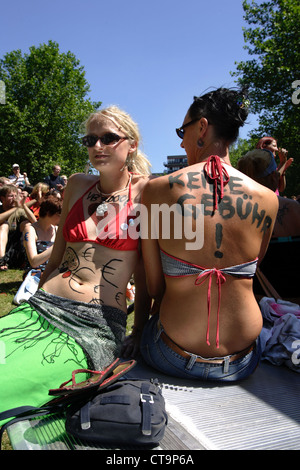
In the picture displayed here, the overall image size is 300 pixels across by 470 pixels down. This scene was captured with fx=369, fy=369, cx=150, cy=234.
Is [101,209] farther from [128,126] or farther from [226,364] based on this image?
[226,364]

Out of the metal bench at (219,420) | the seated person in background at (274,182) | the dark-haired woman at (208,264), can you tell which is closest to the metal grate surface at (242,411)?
the metal bench at (219,420)

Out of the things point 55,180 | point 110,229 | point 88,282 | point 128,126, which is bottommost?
point 88,282

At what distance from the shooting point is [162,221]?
6.90 ft

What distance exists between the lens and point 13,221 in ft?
25.4

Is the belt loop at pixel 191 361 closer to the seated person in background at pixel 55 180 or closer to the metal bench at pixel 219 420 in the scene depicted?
the metal bench at pixel 219 420

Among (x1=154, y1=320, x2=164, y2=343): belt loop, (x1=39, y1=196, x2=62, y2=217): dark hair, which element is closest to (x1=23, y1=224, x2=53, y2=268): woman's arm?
(x1=39, y1=196, x2=62, y2=217): dark hair

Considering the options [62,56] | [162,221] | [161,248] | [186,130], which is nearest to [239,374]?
[161,248]

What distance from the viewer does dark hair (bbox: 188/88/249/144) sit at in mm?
2227

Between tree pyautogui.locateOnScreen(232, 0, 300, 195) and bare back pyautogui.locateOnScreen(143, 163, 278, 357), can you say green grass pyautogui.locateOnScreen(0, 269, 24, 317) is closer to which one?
bare back pyautogui.locateOnScreen(143, 163, 278, 357)

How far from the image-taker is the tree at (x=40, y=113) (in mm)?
25781

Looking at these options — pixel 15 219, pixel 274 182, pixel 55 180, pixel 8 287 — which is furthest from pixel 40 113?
pixel 274 182

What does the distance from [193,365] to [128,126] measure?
5.29ft

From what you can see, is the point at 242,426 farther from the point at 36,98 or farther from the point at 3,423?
the point at 36,98

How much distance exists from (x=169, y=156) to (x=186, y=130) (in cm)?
11716
